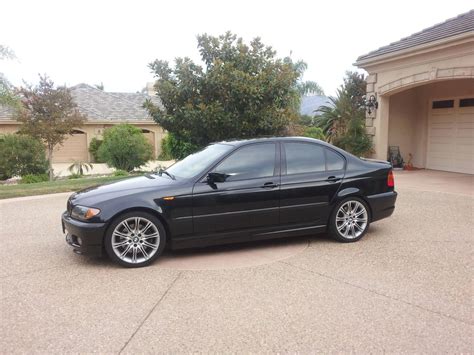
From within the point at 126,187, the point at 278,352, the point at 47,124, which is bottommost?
the point at 278,352

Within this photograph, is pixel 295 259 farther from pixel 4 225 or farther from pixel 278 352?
pixel 4 225

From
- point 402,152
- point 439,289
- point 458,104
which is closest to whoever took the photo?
point 439,289

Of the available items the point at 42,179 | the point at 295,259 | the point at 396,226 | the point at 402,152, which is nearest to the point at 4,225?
the point at 295,259

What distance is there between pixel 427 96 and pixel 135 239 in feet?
42.3

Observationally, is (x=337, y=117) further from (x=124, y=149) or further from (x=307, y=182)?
(x=307, y=182)

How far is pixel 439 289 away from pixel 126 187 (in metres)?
3.74

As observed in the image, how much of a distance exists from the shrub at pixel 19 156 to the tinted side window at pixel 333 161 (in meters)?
14.4

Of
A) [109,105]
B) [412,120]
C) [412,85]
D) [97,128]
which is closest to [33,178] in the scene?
[97,128]

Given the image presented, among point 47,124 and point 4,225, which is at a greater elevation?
point 47,124

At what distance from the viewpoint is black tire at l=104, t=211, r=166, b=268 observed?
494 cm

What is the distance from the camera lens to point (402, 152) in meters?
15.2

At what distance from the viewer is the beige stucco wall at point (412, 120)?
14664mm

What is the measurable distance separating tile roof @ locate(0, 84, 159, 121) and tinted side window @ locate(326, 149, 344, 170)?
2449 centimetres

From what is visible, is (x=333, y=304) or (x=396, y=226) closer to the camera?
(x=333, y=304)
